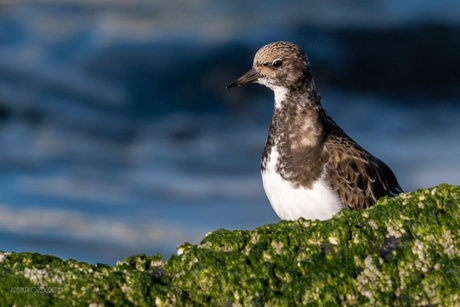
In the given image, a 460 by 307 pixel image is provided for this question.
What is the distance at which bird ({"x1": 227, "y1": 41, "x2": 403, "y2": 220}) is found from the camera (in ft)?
15.6

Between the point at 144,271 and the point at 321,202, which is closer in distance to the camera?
the point at 144,271

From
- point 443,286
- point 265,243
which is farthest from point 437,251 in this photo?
point 265,243

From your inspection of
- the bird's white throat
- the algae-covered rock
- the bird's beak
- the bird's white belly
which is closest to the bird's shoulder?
the bird's white belly

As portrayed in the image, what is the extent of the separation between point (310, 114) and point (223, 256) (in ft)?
9.17

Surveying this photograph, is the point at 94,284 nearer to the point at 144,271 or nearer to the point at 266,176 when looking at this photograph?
the point at 144,271

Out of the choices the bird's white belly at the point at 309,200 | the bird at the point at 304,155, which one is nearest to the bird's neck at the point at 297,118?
the bird at the point at 304,155

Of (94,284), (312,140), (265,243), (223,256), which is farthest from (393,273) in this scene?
(312,140)

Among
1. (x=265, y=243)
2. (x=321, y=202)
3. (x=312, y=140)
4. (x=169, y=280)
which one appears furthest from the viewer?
(x=312, y=140)

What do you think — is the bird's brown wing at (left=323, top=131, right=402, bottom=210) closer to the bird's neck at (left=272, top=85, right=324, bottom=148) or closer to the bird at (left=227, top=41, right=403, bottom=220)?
the bird at (left=227, top=41, right=403, bottom=220)

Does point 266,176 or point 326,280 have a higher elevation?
point 266,176

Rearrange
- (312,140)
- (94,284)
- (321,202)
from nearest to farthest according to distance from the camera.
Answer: (94,284)
(321,202)
(312,140)

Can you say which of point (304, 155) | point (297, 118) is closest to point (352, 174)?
point (304, 155)

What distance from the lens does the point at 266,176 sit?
16.8 feet

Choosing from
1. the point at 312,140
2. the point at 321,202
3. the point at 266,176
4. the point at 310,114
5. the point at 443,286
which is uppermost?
the point at 310,114
